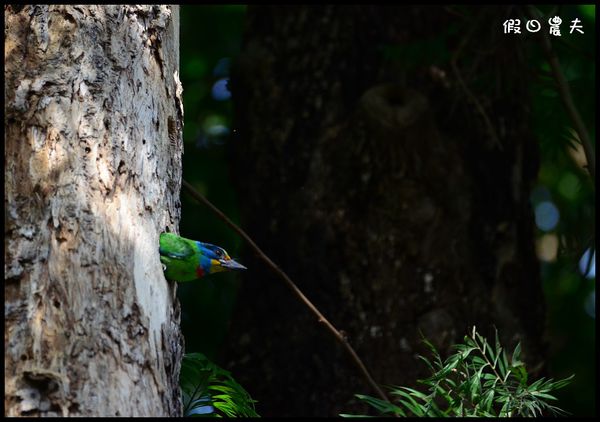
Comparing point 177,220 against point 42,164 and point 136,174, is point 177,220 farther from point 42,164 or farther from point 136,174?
point 42,164

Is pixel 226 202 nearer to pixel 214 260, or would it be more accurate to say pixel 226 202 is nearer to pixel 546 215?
pixel 546 215

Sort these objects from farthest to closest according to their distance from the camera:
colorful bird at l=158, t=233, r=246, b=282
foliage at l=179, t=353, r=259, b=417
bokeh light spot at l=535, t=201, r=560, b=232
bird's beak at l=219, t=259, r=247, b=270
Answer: bokeh light spot at l=535, t=201, r=560, b=232
bird's beak at l=219, t=259, r=247, b=270
foliage at l=179, t=353, r=259, b=417
colorful bird at l=158, t=233, r=246, b=282

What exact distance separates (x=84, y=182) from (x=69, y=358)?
52cm

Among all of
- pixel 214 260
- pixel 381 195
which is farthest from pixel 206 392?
pixel 381 195

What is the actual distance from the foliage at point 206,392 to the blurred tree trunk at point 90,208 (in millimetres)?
477

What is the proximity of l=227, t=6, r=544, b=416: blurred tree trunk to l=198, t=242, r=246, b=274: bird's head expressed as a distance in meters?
1.47

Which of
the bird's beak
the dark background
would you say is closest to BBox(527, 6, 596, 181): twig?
the dark background

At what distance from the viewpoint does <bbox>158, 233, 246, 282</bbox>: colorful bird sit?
96.3 inches

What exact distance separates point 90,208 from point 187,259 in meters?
0.46

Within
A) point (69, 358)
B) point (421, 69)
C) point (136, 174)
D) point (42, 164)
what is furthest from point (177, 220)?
point (421, 69)

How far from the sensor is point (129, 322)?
81.9 inches

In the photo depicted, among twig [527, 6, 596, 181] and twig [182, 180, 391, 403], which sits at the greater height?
twig [527, 6, 596, 181]

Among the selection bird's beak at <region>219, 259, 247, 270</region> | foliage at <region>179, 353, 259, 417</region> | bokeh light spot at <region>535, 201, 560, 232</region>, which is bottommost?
foliage at <region>179, 353, 259, 417</region>

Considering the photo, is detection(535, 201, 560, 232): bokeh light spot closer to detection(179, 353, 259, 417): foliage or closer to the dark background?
the dark background
